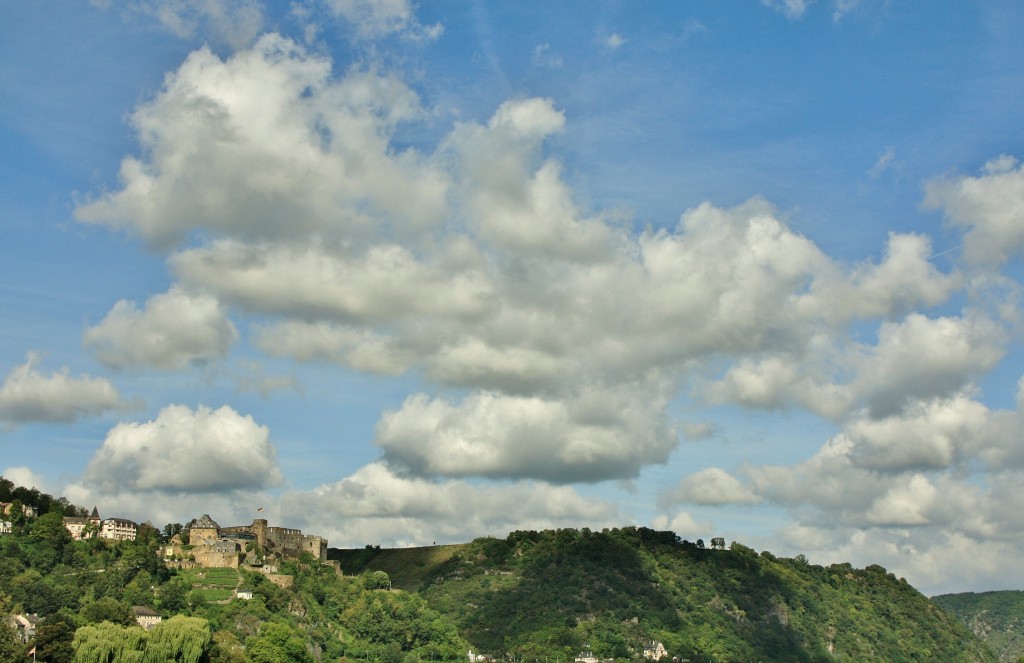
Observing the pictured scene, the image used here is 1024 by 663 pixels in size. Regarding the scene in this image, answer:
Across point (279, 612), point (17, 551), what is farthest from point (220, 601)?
point (17, 551)

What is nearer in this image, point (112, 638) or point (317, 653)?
point (112, 638)

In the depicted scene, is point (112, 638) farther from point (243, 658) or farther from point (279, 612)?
point (279, 612)

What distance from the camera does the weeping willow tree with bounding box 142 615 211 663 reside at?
145875mm

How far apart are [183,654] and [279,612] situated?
50511 mm

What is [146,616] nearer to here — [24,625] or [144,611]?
[144,611]

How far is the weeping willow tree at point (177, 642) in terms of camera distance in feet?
479

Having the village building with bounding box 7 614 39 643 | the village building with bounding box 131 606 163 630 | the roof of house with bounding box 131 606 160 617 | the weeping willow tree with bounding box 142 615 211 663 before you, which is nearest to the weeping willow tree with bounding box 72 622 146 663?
the weeping willow tree with bounding box 142 615 211 663

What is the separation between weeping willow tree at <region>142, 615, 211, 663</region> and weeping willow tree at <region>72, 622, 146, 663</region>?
58.1 inches

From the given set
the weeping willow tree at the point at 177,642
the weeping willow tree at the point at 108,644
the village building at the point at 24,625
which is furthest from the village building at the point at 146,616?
the weeping willow tree at the point at 108,644

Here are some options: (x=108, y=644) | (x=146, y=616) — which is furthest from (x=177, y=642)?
(x=146, y=616)

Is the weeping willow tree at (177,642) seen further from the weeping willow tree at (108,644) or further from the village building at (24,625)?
the village building at (24,625)

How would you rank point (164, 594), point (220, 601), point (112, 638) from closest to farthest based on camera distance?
1. point (112, 638)
2. point (164, 594)
3. point (220, 601)

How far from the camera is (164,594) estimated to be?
183250mm

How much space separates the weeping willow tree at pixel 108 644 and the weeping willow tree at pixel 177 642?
58.1 inches
